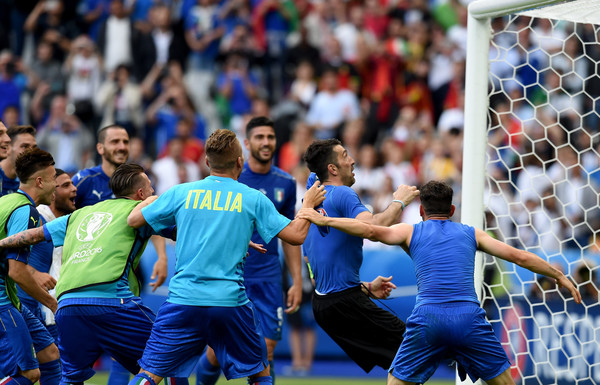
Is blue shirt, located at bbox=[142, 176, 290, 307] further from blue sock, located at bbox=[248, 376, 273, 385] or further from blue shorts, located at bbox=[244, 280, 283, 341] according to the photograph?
blue shorts, located at bbox=[244, 280, 283, 341]

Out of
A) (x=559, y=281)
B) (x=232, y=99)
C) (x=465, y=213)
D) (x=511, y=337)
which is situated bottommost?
(x=511, y=337)

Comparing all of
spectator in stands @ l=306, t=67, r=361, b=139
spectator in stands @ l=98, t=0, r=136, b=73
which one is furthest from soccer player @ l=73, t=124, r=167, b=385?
spectator in stands @ l=98, t=0, r=136, b=73

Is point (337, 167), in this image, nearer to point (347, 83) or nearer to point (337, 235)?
point (337, 235)

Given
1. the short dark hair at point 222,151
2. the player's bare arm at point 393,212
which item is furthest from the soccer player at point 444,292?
the short dark hair at point 222,151

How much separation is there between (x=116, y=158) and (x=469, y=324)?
→ 4088 mm

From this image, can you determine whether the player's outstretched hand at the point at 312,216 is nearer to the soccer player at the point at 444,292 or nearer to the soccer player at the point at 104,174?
the soccer player at the point at 444,292

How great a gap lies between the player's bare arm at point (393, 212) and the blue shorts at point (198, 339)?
1227mm

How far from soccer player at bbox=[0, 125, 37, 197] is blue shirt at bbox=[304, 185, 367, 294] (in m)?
3.12

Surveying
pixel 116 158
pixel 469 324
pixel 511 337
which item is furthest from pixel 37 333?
pixel 511 337

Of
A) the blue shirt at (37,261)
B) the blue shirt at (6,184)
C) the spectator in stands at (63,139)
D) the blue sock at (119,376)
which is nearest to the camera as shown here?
the blue sock at (119,376)

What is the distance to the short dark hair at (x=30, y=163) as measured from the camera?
7.31m

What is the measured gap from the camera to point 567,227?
44.7 feet

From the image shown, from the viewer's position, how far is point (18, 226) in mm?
7070

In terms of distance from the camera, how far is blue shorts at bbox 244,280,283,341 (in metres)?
9.07
